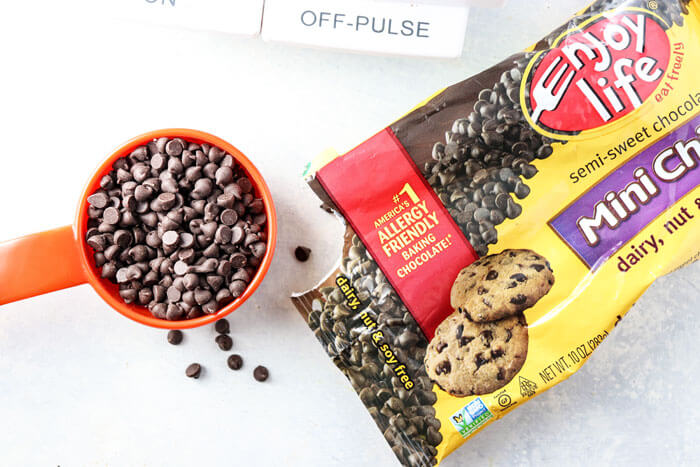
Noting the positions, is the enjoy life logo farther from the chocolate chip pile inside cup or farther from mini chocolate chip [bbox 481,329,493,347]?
the chocolate chip pile inside cup

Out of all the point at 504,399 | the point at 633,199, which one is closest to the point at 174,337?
the point at 504,399

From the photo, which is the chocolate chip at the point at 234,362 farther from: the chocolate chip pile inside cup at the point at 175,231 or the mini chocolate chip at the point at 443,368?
the mini chocolate chip at the point at 443,368

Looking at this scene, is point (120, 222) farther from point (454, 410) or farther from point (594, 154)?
point (594, 154)

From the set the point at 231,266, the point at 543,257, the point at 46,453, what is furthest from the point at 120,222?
the point at 543,257

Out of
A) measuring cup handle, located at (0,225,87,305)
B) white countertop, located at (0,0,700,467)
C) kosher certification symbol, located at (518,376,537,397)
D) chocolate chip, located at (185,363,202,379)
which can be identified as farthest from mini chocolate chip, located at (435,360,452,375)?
measuring cup handle, located at (0,225,87,305)

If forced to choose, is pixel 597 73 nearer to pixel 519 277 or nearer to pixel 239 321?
pixel 519 277

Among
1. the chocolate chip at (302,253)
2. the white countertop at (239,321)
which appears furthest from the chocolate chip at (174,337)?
the chocolate chip at (302,253)
